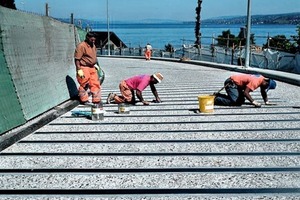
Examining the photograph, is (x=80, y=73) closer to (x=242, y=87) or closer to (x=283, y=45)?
(x=242, y=87)

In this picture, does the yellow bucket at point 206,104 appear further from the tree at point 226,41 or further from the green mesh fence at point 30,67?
the tree at point 226,41

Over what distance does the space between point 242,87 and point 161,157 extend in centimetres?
423

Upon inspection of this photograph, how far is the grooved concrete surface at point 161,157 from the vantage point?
15.5 feet

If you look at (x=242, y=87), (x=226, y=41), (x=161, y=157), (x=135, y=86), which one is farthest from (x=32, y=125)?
(x=226, y=41)

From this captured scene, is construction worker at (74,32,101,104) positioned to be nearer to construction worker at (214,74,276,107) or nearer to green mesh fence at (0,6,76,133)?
green mesh fence at (0,6,76,133)

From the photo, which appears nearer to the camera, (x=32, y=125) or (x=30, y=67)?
(x=32, y=125)

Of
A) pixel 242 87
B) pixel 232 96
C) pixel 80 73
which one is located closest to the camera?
pixel 242 87

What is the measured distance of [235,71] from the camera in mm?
20219

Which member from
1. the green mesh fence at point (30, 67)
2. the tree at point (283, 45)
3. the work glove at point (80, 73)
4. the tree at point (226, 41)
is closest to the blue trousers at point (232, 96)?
the work glove at point (80, 73)

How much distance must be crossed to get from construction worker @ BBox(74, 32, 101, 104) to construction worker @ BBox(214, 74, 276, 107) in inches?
117

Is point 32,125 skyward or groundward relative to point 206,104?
groundward

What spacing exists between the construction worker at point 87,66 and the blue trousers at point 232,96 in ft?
9.85

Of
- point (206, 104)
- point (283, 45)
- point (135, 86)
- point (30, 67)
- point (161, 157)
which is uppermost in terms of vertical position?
point (283, 45)

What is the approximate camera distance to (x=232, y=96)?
33.0 ft
